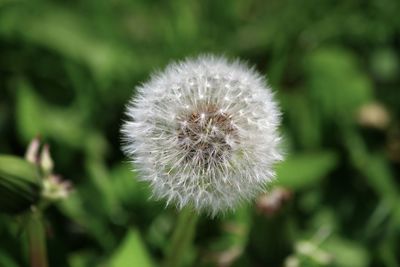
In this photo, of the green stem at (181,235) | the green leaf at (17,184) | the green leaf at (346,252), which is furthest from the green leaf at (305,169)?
the green leaf at (17,184)

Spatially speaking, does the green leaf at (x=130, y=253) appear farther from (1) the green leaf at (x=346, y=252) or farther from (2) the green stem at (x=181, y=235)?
(1) the green leaf at (x=346, y=252)

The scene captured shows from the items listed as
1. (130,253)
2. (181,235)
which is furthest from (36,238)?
(181,235)

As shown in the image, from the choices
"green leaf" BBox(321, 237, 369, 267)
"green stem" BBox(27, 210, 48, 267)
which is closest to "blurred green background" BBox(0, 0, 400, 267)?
"green leaf" BBox(321, 237, 369, 267)

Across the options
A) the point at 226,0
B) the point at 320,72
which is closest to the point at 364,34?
the point at 320,72

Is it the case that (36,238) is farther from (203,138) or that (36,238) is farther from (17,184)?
(203,138)

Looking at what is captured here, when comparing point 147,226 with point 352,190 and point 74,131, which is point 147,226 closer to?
point 74,131
